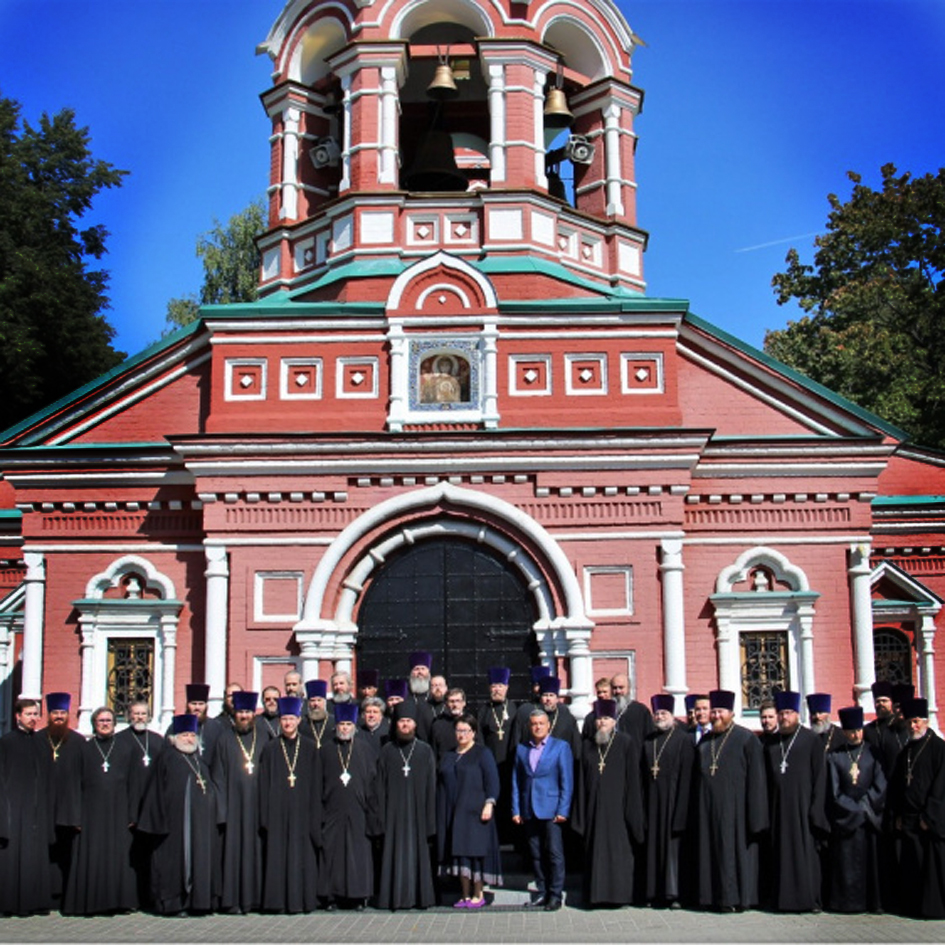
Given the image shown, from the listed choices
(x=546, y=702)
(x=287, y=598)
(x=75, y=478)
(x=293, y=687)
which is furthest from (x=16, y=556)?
(x=546, y=702)

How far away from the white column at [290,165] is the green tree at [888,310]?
37.3 ft

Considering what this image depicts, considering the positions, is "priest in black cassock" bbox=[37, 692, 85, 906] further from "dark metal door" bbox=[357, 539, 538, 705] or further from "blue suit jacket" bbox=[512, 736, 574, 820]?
"dark metal door" bbox=[357, 539, 538, 705]

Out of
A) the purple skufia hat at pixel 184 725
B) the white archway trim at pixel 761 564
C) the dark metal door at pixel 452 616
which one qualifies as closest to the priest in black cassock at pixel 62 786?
the purple skufia hat at pixel 184 725

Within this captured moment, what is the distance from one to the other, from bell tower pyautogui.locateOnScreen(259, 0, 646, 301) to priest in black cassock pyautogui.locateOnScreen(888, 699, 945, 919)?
23.8 feet

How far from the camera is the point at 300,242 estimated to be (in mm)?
16109

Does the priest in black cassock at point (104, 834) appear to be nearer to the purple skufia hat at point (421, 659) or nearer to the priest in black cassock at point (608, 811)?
the purple skufia hat at point (421, 659)

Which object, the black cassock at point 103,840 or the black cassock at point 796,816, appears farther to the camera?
the black cassock at point 103,840

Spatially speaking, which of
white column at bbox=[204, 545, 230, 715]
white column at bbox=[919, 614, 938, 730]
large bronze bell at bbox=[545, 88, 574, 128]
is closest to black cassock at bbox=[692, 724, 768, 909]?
white column at bbox=[204, 545, 230, 715]

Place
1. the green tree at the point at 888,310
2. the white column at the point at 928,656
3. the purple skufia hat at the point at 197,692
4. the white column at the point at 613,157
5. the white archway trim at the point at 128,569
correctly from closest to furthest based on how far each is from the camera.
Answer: the purple skufia hat at the point at 197,692, the white archway trim at the point at 128,569, the white column at the point at 613,157, the white column at the point at 928,656, the green tree at the point at 888,310

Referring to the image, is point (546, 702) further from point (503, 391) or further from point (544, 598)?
point (503, 391)

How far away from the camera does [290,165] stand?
53.3 ft

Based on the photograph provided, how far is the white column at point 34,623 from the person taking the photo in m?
14.1

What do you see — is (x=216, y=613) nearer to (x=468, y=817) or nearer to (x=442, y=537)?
(x=442, y=537)

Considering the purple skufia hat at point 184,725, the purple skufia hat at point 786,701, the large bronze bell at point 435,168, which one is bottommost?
the purple skufia hat at point 184,725
